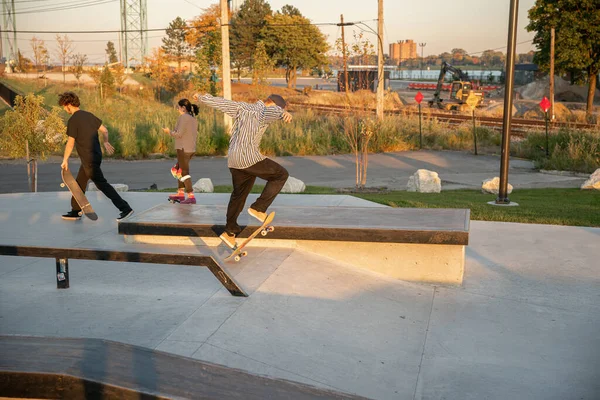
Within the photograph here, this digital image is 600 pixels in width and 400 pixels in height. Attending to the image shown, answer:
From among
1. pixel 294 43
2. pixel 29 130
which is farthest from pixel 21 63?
pixel 29 130

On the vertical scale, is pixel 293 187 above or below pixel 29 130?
below

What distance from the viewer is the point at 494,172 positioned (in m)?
19.1

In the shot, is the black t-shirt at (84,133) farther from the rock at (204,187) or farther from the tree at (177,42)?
the tree at (177,42)

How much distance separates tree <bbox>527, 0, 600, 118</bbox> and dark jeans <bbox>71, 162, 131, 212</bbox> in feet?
129

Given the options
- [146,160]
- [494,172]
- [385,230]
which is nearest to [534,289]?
[385,230]

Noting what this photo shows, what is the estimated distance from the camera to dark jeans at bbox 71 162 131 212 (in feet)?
29.7

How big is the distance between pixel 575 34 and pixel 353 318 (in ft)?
141

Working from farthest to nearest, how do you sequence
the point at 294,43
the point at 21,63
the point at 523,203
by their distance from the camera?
1. the point at 294,43
2. the point at 21,63
3. the point at 523,203

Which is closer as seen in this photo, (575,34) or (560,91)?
(575,34)

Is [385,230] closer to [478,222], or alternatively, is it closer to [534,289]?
[534,289]

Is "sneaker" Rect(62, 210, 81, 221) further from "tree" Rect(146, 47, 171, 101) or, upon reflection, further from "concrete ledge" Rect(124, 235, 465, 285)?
"tree" Rect(146, 47, 171, 101)

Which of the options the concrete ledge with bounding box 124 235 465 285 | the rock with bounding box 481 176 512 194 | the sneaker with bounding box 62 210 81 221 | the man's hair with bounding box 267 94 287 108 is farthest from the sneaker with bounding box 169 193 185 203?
the rock with bounding box 481 176 512 194

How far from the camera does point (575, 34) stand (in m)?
43.0

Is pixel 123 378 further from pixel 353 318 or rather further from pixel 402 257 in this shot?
pixel 402 257
